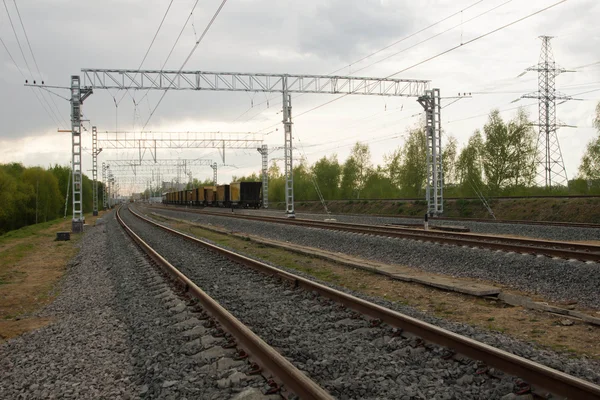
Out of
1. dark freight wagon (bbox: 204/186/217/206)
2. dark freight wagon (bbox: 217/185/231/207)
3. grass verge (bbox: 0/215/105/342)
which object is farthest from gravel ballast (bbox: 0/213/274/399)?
dark freight wagon (bbox: 204/186/217/206)

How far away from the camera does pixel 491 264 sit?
10867 mm

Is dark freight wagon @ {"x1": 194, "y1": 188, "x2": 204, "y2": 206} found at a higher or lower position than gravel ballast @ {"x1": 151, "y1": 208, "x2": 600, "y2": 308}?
higher

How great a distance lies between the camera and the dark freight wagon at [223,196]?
209 feet

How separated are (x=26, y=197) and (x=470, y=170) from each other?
4328 centimetres

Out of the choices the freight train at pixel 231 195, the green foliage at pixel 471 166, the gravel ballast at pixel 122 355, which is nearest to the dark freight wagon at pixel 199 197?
the freight train at pixel 231 195

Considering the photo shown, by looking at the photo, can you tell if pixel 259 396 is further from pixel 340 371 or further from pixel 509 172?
pixel 509 172

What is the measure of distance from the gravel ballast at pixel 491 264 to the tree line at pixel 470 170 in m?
22.9

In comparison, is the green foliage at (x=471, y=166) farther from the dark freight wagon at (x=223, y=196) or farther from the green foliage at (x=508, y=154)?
the dark freight wagon at (x=223, y=196)

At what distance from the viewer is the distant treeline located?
41.3 meters

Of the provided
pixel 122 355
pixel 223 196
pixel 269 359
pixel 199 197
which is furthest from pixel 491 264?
pixel 199 197

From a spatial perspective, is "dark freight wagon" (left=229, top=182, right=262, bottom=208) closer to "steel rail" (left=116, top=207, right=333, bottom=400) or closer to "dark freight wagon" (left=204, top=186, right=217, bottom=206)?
"dark freight wagon" (left=204, top=186, right=217, bottom=206)

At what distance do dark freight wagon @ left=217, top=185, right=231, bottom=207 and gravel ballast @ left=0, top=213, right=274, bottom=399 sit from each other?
177ft

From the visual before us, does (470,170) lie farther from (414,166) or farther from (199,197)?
(199,197)

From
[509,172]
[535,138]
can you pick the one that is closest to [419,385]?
[509,172]
